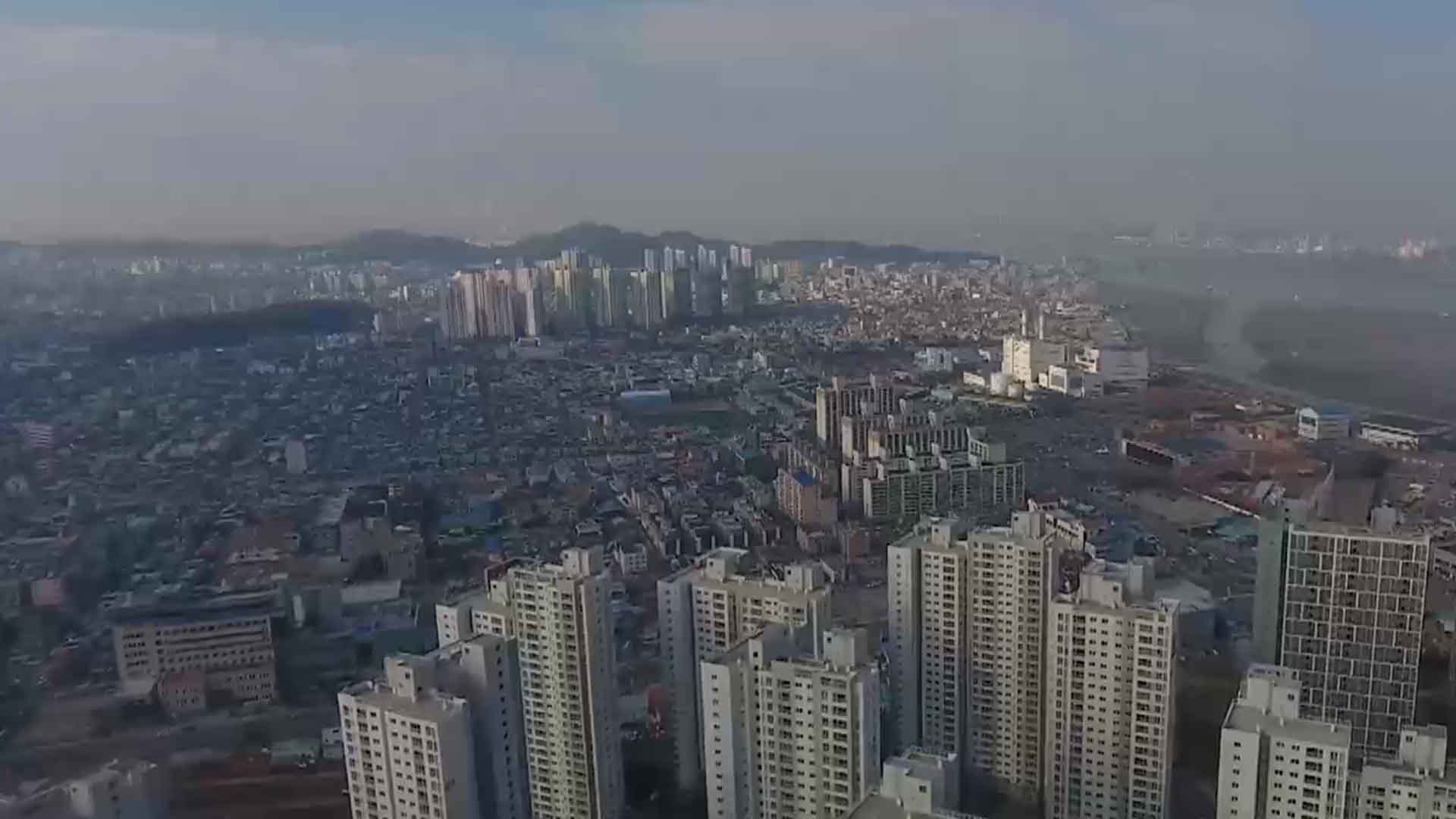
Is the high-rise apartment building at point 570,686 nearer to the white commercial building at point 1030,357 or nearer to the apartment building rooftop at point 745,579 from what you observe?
the apartment building rooftop at point 745,579

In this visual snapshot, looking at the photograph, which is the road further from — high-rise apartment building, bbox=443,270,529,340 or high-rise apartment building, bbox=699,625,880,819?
high-rise apartment building, bbox=443,270,529,340

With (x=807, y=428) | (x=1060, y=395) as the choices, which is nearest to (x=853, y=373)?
(x=807, y=428)

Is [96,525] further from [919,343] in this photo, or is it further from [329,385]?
[919,343]

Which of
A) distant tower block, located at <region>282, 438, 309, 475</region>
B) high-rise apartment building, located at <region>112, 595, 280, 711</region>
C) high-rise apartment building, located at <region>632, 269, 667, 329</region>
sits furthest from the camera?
high-rise apartment building, located at <region>632, 269, 667, 329</region>

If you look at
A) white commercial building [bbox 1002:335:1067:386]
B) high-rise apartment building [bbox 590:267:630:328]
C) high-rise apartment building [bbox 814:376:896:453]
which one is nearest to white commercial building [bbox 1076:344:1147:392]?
white commercial building [bbox 1002:335:1067:386]

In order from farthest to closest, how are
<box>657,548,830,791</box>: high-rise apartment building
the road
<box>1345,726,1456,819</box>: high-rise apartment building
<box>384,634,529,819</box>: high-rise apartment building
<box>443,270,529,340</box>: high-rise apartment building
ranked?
<box>443,270,529,340</box>: high-rise apartment building, <box>657,548,830,791</box>: high-rise apartment building, the road, <box>384,634,529,819</box>: high-rise apartment building, <box>1345,726,1456,819</box>: high-rise apartment building

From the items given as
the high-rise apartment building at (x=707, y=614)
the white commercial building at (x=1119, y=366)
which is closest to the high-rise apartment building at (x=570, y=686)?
the high-rise apartment building at (x=707, y=614)

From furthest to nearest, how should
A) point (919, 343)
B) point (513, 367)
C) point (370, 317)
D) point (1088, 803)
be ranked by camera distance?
point (919, 343)
point (513, 367)
point (370, 317)
point (1088, 803)
